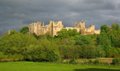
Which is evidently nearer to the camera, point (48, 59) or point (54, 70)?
point (54, 70)

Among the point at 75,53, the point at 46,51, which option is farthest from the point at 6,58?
the point at 75,53

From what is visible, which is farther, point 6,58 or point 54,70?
point 6,58

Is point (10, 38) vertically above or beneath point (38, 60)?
above

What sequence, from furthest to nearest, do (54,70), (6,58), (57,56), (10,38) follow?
(10,38), (6,58), (57,56), (54,70)

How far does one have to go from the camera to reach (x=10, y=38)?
340 feet

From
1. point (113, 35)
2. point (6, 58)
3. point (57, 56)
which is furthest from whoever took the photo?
point (113, 35)

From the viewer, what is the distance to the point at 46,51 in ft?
306

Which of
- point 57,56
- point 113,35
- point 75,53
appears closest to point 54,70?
point 57,56

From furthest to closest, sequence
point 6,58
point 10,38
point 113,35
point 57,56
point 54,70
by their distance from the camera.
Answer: point 113,35 < point 10,38 < point 6,58 < point 57,56 < point 54,70

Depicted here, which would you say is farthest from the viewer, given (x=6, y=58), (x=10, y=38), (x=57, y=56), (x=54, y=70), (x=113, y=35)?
(x=113, y=35)

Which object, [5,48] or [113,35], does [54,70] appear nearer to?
[5,48]

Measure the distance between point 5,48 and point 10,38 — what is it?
16.3 ft

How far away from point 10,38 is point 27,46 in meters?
8.08

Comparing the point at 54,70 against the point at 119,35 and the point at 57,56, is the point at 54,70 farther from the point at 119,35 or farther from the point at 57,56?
the point at 119,35
